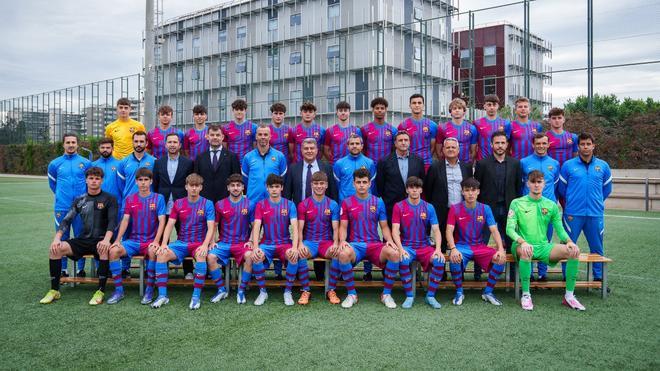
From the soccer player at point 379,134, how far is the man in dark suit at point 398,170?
39cm

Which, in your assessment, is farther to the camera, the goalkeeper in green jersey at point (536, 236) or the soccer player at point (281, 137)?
the soccer player at point (281, 137)

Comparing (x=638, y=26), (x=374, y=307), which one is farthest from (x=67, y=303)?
(x=638, y=26)

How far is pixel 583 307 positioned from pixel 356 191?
2603mm

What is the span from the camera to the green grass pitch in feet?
12.1

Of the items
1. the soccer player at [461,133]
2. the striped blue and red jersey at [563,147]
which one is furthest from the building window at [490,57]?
the soccer player at [461,133]

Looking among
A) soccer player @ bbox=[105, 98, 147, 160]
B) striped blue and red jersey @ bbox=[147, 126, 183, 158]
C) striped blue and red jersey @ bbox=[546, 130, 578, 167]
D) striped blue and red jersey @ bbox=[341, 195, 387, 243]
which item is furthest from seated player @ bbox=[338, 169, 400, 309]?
soccer player @ bbox=[105, 98, 147, 160]

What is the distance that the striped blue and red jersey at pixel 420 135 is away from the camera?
6379mm

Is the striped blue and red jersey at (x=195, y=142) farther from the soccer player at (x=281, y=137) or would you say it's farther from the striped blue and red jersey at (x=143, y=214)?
the striped blue and red jersey at (x=143, y=214)

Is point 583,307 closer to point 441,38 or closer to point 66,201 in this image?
point 66,201

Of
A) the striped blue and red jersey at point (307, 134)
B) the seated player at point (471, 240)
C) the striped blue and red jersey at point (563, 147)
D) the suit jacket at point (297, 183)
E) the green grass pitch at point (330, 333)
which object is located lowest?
the green grass pitch at point (330, 333)

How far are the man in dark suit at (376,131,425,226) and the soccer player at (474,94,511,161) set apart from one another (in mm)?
958

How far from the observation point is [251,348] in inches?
154

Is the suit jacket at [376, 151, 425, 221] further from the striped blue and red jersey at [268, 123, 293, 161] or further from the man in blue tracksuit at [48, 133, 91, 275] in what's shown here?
the man in blue tracksuit at [48, 133, 91, 275]

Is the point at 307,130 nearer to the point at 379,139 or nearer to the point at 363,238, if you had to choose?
the point at 379,139
